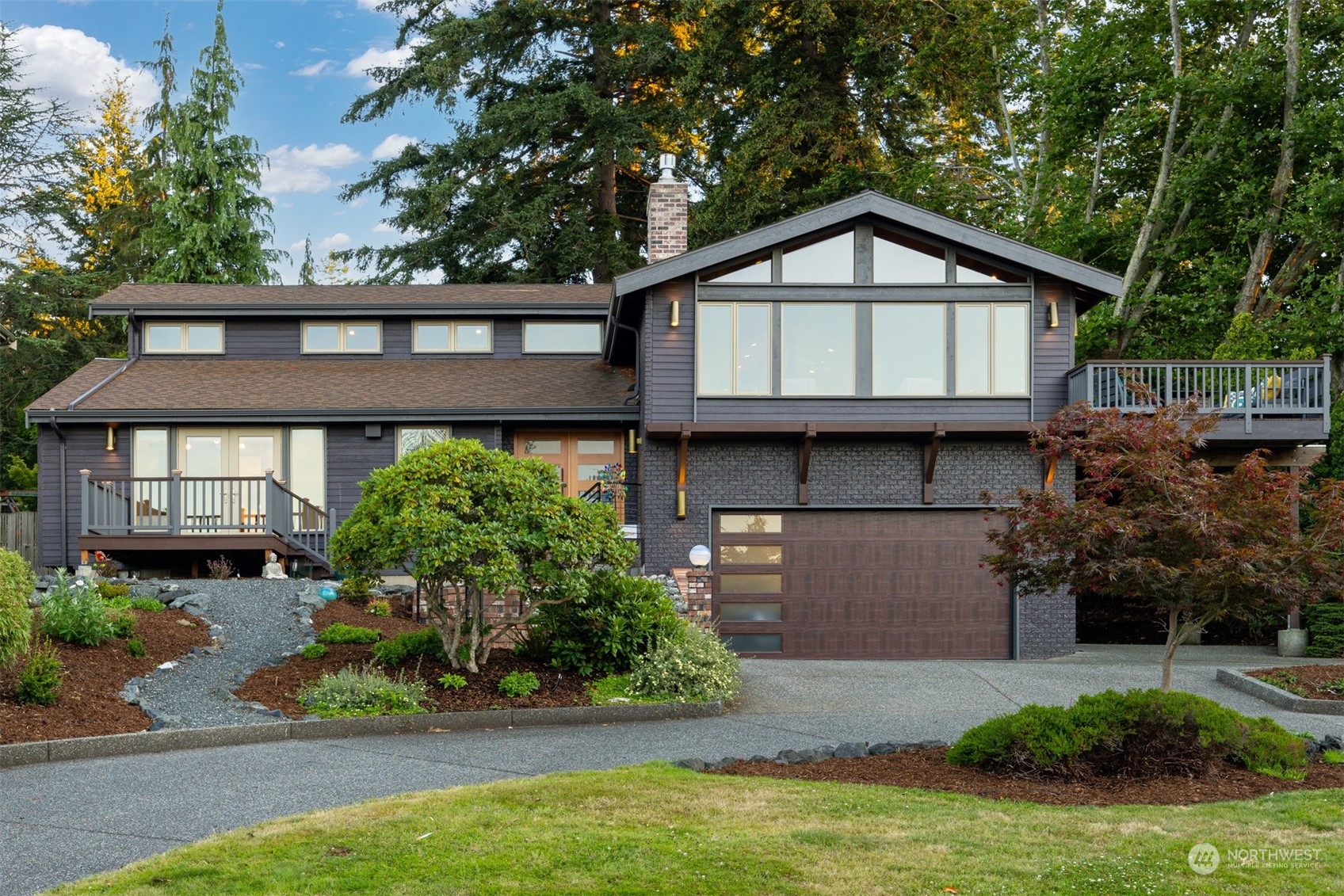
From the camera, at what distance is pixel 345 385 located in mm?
20188

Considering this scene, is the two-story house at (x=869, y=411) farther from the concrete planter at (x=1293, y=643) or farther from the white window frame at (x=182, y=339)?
the white window frame at (x=182, y=339)

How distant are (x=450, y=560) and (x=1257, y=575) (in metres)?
6.78

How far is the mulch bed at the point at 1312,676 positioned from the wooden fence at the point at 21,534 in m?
19.8

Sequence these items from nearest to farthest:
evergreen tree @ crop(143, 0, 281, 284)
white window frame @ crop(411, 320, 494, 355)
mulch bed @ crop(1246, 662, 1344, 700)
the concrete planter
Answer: mulch bed @ crop(1246, 662, 1344, 700) → the concrete planter → white window frame @ crop(411, 320, 494, 355) → evergreen tree @ crop(143, 0, 281, 284)

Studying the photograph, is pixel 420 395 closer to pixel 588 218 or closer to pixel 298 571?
pixel 298 571

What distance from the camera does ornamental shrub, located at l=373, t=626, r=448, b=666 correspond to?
12.0 metres

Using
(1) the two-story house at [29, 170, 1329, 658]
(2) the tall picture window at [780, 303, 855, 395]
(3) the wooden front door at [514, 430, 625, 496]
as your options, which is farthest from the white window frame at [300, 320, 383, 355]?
(2) the tall picture window at [780, 303, 855, 395]

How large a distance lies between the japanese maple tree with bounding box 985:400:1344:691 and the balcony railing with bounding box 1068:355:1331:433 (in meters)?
6.78

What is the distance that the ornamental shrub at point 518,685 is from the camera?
436 inches

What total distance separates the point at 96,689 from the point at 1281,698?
39.0 feet

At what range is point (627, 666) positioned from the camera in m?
12.1

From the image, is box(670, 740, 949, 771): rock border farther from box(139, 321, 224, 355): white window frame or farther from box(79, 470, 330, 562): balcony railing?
box(139, 321, 224, 355): white window frame

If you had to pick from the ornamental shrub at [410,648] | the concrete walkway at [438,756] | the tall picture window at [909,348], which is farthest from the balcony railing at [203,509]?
the tall picture window at [909,348]

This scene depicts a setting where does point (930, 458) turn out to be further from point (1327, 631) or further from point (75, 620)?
point (75, 620)
